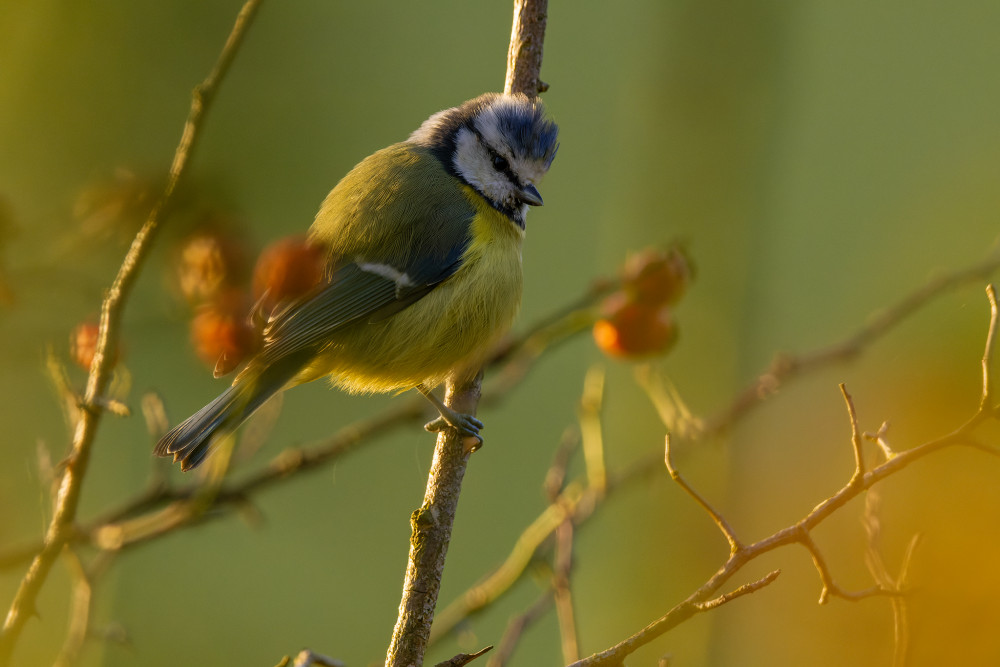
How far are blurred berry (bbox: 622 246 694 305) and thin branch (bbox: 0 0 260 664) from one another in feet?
2.53

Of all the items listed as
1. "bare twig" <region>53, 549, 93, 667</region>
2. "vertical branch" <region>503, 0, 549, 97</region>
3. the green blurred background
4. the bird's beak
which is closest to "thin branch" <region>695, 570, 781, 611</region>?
the green blurred background

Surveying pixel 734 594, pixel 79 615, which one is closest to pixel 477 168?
pixel 79 615

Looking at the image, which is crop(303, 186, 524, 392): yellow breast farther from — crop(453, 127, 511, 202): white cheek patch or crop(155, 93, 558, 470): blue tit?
crop(453, 127, 511, 202): white cheek patch

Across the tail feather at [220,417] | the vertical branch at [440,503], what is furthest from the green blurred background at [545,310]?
the vertical branch at [440,503]

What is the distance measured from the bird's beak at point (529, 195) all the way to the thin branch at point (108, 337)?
91cm

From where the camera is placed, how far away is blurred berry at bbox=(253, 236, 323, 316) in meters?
0.95

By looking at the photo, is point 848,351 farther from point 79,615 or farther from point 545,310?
point 545,310

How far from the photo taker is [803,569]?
1.54 metres

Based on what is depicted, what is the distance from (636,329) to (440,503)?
0.51m

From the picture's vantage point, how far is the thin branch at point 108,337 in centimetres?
65

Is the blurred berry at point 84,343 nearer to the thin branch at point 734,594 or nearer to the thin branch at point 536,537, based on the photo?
the thin branch at point 536,537

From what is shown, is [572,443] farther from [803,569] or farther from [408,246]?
[803,569]

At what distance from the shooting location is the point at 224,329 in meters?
0.97

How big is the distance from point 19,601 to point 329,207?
982 mm
